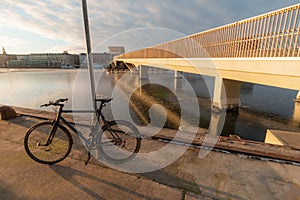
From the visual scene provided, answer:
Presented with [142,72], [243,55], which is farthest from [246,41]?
[142,72]

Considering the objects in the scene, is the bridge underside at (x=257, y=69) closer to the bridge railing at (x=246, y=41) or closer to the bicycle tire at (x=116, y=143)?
the bridge railing at (x=246, y=41)

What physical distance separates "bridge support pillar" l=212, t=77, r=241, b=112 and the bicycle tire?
10.6 m

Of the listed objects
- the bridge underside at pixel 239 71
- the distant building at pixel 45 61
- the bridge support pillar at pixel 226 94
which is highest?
the distant building at pixel 45 61

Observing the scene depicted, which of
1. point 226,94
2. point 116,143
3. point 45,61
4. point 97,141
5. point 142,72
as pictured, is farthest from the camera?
point 45,61

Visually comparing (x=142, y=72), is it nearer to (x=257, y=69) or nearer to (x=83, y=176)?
(x=257, y=69)

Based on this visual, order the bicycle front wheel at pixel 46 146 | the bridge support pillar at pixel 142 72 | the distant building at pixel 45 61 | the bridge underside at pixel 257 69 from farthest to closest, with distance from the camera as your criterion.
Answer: the distant building at pixel 45 61, the bridge support pillar at pixel 142 72, the bridge underside at pixel 257 69, the bicycle front wheel at pixel 46 146

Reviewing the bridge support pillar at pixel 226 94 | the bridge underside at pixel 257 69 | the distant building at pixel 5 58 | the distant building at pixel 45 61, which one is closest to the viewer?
the bridge underside at pixel 257 69

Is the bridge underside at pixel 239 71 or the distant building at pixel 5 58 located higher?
the distant building at pixel 5 58

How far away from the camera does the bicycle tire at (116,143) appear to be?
2932mm

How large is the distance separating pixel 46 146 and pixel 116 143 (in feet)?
4.73

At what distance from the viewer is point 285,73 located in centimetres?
595

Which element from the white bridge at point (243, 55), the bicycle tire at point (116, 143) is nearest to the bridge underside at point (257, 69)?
the white bridge at point (243, 55)

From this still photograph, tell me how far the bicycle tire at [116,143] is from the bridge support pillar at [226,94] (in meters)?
10.6

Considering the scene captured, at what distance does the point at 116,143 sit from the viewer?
3.11m
